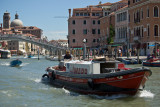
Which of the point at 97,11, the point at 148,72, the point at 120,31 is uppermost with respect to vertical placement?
the point at 97,11

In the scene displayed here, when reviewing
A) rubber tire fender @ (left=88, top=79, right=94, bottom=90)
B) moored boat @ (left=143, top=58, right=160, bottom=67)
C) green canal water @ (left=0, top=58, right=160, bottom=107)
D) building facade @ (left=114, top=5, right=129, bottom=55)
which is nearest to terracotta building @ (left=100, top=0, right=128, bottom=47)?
building facade @ (left=114, top=5, right=129, bottom=55)

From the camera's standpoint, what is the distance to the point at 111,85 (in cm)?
1334

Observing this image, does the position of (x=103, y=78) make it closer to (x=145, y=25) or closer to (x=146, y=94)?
(x=146, y=94)

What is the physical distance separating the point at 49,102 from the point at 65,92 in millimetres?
2215

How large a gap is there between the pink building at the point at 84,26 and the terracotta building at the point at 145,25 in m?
Answer: 22.6

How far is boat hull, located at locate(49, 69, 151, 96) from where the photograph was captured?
1293 cm

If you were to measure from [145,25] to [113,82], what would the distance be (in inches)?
1086

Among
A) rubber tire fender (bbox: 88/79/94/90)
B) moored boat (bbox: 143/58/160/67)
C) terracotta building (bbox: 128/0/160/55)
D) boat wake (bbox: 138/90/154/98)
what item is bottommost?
boat wake (bbox: 138/90/154/98)

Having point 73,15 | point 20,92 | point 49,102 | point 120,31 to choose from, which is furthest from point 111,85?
point 73,15

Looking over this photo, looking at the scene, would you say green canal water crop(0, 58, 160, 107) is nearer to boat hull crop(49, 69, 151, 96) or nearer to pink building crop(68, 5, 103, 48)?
boat hull crop(49, 69, 151, 96)

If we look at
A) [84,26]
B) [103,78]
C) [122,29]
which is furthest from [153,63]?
[84,26]

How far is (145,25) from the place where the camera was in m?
39.9

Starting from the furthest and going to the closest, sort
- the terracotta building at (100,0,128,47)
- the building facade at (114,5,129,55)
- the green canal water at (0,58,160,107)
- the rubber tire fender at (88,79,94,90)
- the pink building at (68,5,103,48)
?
1. the pink building at (68,5,103,48)
2. the terracotta building at (100,0,128,47)
3. the building facade at (114,5,129,55)
4. the rubber tire fender at (88,79,94,90)
5. the green canal water at (0,58,160,107)

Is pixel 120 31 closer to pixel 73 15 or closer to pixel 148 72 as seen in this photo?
pixel 73 15
